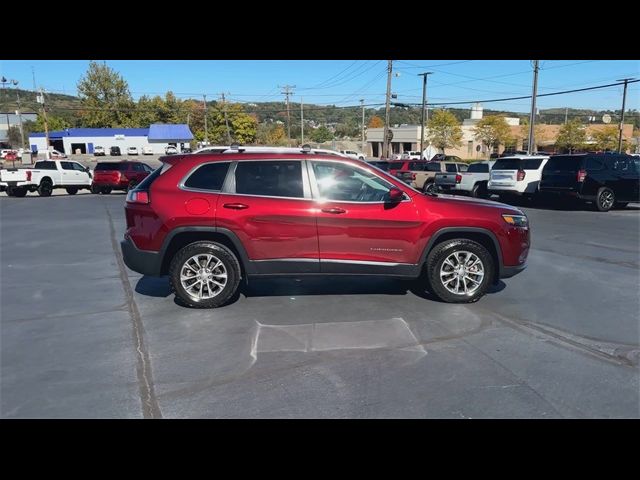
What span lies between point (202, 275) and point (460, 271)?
3.02m

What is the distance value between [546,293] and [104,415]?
539cm

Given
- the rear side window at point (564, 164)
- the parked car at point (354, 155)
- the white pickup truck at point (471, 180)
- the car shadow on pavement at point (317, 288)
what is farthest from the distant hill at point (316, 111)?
the car shadow on pavement at point (317, 288)

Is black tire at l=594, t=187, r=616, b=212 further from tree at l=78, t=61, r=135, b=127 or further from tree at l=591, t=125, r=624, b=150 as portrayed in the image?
tree at l=78, t=61, r=135, b=127

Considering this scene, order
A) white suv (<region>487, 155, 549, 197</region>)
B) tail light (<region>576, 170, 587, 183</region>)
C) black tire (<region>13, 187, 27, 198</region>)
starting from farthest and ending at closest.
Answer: black tire (<region>13, 187, 27, 198</region>)
white suv (<region>487, 155, 549, 197</region>)
tail light (<region>576, 170, 587, 183</region>)

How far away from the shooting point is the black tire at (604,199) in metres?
15.7

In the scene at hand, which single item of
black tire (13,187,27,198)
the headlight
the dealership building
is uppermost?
the dealership building

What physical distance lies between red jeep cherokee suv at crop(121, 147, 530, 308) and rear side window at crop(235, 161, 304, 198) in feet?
0.04

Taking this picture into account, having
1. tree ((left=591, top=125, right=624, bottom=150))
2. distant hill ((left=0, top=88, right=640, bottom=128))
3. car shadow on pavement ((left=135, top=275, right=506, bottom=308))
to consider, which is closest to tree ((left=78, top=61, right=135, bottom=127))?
distant hill ((left=0, top=88, right=640, bottom=128))

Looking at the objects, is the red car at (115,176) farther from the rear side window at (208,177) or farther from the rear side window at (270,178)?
the rear side window at (270,178)

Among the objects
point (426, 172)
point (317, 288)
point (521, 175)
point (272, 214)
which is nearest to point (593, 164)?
point (521, 175)

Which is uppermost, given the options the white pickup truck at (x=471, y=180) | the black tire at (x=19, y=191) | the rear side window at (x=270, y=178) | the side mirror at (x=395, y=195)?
the rear side window at (x=270, y=178)

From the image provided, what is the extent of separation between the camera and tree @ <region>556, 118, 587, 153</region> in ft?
198

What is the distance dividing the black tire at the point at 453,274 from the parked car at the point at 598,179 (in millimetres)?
11522

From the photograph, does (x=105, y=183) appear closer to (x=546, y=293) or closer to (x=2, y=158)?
(x=546, y=293)
